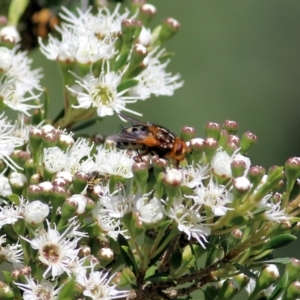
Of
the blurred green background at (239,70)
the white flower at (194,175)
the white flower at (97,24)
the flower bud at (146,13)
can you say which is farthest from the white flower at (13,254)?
the blurred green background at (239,70)

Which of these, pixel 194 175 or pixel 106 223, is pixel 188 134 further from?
pixel 106 223

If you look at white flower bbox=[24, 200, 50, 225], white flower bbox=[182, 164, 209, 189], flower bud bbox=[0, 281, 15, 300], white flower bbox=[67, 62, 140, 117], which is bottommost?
flower bud bbox=[0, 281, 15, 300]

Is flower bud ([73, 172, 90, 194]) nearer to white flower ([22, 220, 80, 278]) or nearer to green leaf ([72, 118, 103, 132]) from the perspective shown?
white flower ([22, 220, 80, 278])

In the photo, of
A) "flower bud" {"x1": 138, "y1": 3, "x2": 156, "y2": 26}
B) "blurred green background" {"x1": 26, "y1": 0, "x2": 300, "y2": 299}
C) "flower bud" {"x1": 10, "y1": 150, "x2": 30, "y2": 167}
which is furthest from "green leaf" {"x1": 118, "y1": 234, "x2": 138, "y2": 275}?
"blurred green background" {"x1": 26, "y1": 0, "x2": 300, "y2": 299}

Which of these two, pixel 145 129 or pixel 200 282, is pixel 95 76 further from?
pixel 200 282

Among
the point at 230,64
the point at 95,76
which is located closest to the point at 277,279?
the point at 95,76

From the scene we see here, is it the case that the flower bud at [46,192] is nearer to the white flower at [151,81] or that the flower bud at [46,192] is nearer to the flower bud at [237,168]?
the flower bud at [237,168]

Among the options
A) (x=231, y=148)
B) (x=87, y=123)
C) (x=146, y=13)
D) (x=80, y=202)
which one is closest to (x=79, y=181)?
(x=80, y=202)
